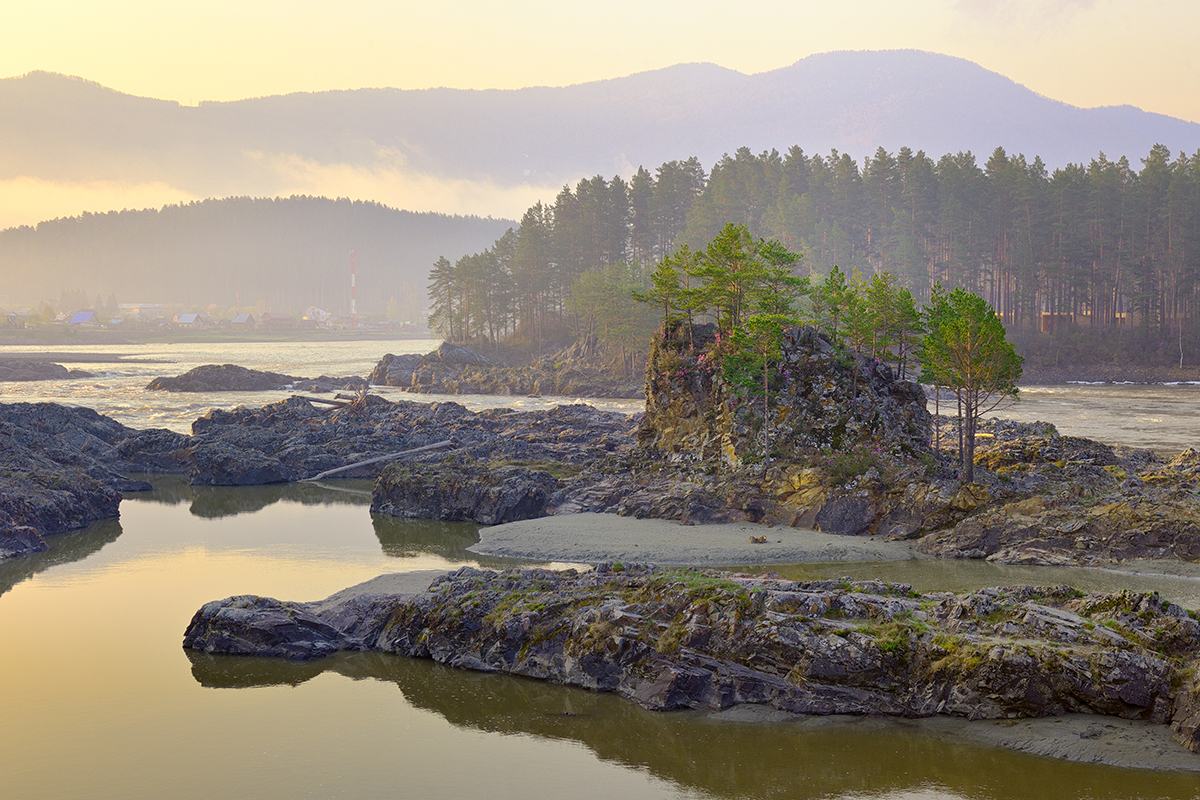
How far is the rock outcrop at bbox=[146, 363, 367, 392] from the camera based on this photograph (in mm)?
93375

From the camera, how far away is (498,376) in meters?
106

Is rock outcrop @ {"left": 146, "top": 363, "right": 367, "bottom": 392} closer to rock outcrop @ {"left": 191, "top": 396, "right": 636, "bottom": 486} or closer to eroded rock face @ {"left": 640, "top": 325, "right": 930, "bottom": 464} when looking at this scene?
rock outcrop @ {"left": 191, "top": 396, "right": 636, "bottom": 486}

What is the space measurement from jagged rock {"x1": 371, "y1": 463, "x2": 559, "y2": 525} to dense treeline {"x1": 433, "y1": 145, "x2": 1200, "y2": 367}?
7443 cm

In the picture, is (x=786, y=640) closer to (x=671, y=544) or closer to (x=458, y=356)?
(x=671, y=544)

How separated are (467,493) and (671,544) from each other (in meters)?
10.5

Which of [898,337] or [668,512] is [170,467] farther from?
[898,337]

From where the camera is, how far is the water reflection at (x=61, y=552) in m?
27.5

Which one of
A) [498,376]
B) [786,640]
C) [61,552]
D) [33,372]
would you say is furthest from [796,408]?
[33,372]

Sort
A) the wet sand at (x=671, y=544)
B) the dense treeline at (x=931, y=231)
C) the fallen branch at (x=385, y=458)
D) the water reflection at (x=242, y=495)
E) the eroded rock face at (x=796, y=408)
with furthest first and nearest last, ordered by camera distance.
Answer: the dense treeline at (x=931, y=231) < the fallen branch at (x=385, y=458) < the water reflection at (x=242, y=495) < the eroded rock face at (x=796, y=408) < the wet sand at (x=671, y=544)

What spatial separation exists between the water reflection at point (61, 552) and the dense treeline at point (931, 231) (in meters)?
81.7

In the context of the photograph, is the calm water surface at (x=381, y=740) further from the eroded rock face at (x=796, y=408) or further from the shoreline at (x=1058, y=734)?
the eroded rock face at (x=796, y=408)

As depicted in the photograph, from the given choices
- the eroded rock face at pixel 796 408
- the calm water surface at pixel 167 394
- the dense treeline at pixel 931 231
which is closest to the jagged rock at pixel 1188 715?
the eroded rock face at pixel 796 408

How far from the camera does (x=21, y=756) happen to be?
14.8 m

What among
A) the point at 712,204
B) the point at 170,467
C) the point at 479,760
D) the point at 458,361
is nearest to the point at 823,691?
the point at 479,760
